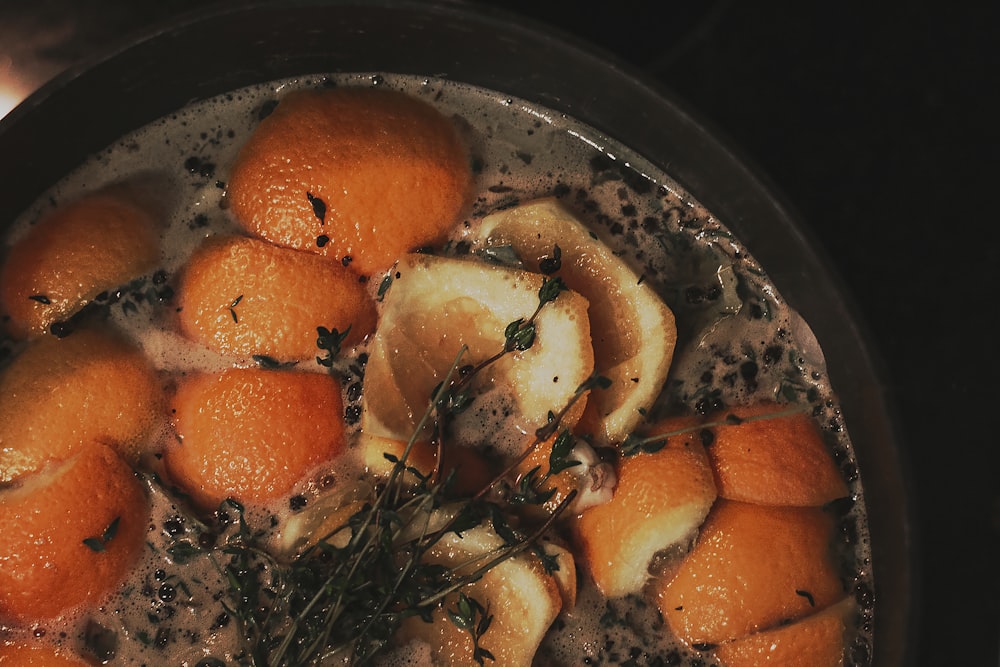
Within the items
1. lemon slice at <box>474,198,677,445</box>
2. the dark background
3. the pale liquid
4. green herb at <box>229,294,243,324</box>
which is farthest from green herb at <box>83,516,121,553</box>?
the dark background

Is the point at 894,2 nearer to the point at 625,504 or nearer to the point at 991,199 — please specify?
the point at 991,199

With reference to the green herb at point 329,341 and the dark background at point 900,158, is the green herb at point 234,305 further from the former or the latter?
the dark background at point 900,158

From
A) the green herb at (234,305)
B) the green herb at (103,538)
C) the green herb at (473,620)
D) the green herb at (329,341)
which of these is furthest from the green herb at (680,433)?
the green herb at (103,538)

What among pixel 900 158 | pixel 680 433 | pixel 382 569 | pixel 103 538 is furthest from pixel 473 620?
pixel 900 158

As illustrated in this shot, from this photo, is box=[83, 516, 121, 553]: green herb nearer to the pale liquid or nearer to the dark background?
the pale liquid

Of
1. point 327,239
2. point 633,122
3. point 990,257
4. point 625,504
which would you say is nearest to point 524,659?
point 625,504

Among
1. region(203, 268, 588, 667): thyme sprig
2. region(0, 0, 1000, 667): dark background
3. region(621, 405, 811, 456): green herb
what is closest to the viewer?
region(203, 268, 588, 667): thyme sprig
